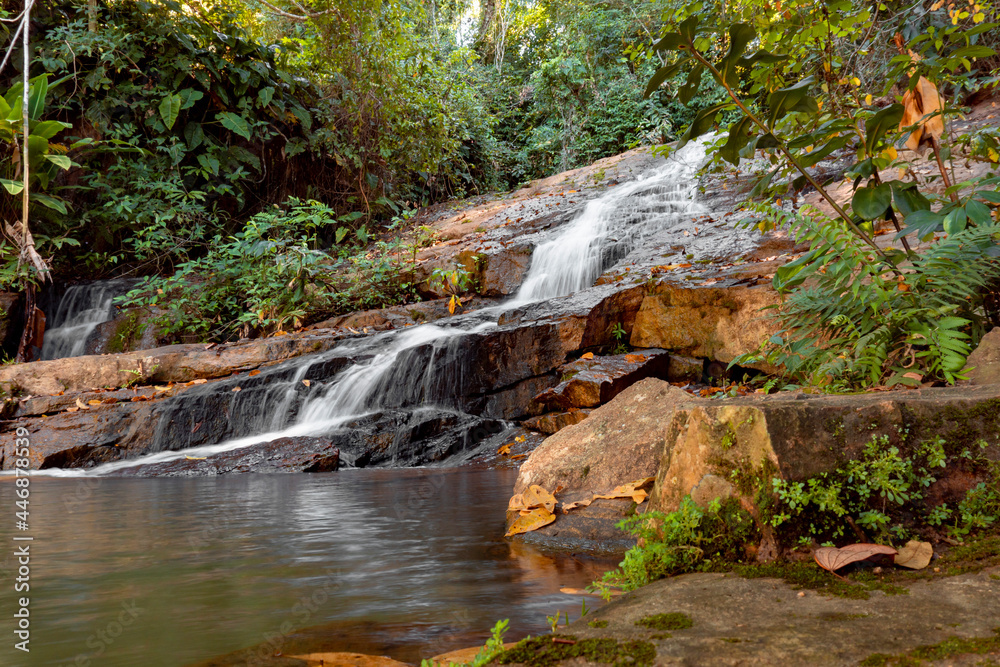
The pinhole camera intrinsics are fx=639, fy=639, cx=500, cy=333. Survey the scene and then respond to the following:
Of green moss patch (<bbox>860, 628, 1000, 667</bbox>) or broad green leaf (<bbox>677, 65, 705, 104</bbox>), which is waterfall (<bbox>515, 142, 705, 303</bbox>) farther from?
green moss patch (<bbox>860, 628, 1000, 667</bbox>)

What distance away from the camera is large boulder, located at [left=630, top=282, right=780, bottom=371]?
649 cm

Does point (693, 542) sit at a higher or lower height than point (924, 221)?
lower

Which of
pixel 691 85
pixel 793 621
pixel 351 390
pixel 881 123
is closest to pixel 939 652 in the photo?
pixel 793 621

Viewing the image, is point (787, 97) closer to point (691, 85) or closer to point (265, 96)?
point (691, 85)

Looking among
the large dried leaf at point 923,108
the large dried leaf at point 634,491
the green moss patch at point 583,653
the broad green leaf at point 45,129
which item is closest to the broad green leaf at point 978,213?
the large dried leaf at point 923,108

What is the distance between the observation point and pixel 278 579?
270 cm

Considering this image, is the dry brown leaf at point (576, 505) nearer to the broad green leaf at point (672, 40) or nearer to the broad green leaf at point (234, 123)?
the broad green leaf at point (672, 40)

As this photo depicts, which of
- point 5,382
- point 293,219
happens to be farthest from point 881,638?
point 293,219

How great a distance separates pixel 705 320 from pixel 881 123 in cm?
380

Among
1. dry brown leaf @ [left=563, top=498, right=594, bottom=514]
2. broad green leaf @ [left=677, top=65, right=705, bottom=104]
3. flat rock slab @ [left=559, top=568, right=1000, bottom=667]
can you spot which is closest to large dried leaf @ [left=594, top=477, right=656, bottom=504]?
dry brown leaf @ [left=563, top=498, right=594, bottom=514]

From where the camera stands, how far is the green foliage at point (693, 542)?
2039mm

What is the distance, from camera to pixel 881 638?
1.38m

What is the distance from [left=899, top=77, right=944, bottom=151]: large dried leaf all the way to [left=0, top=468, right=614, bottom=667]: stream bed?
3628mm

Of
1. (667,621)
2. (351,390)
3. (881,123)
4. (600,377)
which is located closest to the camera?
(667,621)
